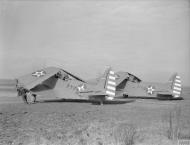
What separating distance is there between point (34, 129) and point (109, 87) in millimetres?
9241

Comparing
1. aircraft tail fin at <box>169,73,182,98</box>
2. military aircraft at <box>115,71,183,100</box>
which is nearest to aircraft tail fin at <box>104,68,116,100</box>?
military aircraft at <box>115,71,183,100</box>

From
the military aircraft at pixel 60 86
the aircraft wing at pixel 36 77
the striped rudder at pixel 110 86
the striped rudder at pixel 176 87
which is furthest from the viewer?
the striped rudder at pixel 176 87

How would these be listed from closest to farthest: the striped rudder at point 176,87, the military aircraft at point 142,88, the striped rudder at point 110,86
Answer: the striped rudder at point 110,86 → the military aircraft at point 142,88 → the striped rudder at point 176,87

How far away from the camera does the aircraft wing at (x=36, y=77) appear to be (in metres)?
17.7

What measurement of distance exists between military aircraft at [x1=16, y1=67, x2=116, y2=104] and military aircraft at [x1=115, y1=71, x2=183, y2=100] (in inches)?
183

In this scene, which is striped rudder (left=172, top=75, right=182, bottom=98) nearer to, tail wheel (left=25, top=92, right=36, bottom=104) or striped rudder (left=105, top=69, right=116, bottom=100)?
striped rudder (left=105, top=69, right=116, bottom=100)

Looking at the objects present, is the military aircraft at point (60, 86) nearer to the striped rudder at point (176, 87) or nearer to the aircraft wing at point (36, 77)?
the aircraft wing at point (36, 77)

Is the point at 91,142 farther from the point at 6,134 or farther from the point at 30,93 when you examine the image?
the point at 30,93

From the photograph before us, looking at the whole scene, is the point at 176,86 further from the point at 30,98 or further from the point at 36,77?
the point at 30,98

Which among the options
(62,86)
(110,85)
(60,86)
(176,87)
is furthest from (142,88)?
(60,86)

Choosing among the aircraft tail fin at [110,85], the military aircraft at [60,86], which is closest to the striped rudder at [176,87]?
the aircraft tail fin at [110,85]

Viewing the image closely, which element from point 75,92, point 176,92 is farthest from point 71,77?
point 176,92

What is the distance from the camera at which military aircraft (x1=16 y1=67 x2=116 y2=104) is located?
17.6 m

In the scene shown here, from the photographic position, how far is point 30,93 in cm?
1802
